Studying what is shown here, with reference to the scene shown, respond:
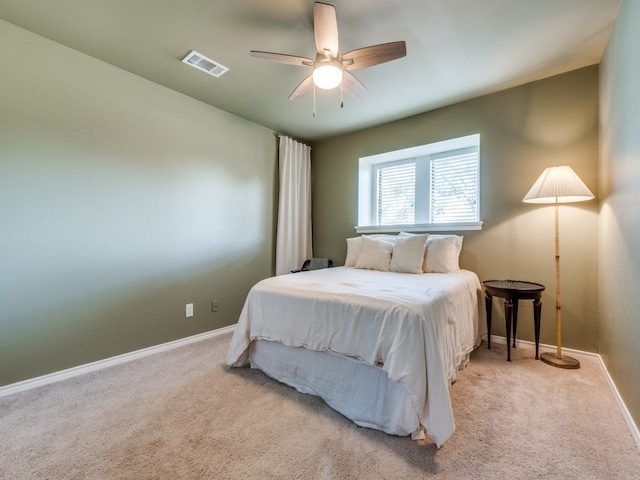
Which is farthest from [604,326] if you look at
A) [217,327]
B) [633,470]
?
[217,327]

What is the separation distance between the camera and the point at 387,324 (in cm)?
152

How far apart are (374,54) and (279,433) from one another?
91.5 inches

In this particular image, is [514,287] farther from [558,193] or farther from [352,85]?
[352,85]

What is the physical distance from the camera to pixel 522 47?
7.05ft

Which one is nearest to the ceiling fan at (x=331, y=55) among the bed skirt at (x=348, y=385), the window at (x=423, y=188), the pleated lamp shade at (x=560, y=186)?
the pleated lamp shade at (x=560, y=186)

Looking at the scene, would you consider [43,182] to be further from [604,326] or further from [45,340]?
[604,326]

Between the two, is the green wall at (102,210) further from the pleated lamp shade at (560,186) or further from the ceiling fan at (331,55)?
the pleated lamp shade at (560,186)

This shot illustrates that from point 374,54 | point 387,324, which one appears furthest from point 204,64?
point 387,324

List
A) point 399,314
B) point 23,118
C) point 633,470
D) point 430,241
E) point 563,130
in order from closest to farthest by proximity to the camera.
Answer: point 633,470 → point 399,314 → point 23,118 → point 563,130 → point 430,241

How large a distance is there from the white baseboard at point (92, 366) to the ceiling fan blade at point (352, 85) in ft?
9.23

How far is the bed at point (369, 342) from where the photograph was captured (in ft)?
4.54

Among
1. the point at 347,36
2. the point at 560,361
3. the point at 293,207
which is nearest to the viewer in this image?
the point at 347,36

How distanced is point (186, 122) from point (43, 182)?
1332 millimetres

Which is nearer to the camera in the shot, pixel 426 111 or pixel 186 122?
pixel 186 122
